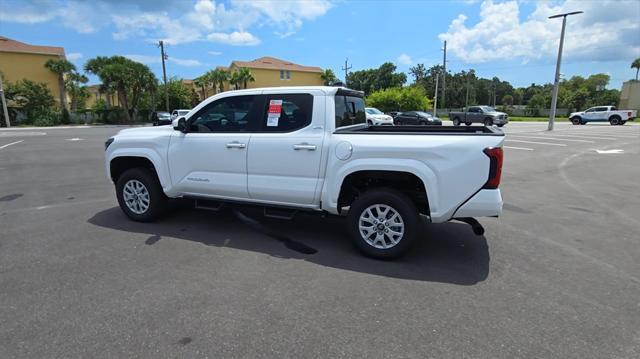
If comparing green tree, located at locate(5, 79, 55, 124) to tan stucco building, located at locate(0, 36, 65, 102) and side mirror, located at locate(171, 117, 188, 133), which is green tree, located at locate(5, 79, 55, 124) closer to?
tan stucco building, located at locate(0, 36, 65, 102)

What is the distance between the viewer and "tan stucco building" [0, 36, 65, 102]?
4634 cm

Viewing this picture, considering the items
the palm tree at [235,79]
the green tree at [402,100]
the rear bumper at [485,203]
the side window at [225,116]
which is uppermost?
the palm tree at [235,79]

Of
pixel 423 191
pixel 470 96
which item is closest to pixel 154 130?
pixel 423 191

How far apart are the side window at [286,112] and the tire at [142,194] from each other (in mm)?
1910

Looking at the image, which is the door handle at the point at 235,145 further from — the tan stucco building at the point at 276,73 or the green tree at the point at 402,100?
the tan stucco building at the point at 276,73

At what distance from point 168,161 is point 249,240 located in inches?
62.7

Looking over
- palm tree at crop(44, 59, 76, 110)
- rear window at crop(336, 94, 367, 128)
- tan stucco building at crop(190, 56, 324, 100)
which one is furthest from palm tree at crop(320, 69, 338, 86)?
rear window at crop(336, 94, 367, 128)

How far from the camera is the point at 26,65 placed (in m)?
46.7

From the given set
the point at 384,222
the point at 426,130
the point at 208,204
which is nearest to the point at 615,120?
the point at 426,130

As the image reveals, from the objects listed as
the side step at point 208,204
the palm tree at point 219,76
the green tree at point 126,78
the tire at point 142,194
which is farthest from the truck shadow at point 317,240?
the palm tree at point 219,76

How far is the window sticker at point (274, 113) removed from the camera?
15.1 feet

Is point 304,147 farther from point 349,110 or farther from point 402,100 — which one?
point 402,100

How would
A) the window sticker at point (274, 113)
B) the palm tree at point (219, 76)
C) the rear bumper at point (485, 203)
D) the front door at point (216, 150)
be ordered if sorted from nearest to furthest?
the rear bumper at point (485, 203) → the window sticker at point (274, 113) → the front door at point (216, 150) → the palm tree at point (219, 76)

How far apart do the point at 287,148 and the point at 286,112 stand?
0.47 metres
